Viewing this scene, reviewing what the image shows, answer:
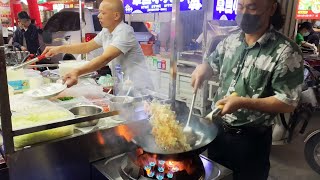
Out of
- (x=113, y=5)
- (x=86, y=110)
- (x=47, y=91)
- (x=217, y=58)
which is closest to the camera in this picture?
(x=86, y=110)

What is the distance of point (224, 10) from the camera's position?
4816mm

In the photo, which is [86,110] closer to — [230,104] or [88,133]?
[88,133]

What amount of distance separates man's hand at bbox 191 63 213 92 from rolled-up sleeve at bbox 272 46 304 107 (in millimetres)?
516

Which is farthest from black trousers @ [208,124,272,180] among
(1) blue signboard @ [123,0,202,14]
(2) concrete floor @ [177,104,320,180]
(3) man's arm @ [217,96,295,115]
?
(1) blue signboard @ [123,0,202,14]

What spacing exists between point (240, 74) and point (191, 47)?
154 inches

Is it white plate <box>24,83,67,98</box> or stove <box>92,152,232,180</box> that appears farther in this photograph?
white plate <box>24,83,67,98</box>

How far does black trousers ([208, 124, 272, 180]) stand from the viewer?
6.54ft

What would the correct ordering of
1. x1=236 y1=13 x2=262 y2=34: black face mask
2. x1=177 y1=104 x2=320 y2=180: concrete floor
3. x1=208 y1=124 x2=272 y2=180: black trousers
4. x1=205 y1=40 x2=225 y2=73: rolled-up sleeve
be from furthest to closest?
1. x1=177 y1=104 x2=320 y2=180: concrete floor
2. x1=205 y1=40 x2=225 y2=73: rolled-up sleeve
3. x1=208 y1=124 x2=272 y2=180: black trousers
4. x1=236 y1=13 x2=262 y2=34: black face mask

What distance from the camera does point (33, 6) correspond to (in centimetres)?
948

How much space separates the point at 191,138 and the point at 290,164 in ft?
9.61

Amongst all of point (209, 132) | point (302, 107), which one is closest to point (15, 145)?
point (209, 132)

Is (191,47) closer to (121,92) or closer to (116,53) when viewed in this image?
(116,53)

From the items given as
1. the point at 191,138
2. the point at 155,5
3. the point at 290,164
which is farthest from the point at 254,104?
the point at 155,5

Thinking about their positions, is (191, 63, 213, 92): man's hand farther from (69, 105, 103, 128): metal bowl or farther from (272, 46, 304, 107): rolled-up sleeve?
(69, 105, 103, 128): metal bowl
